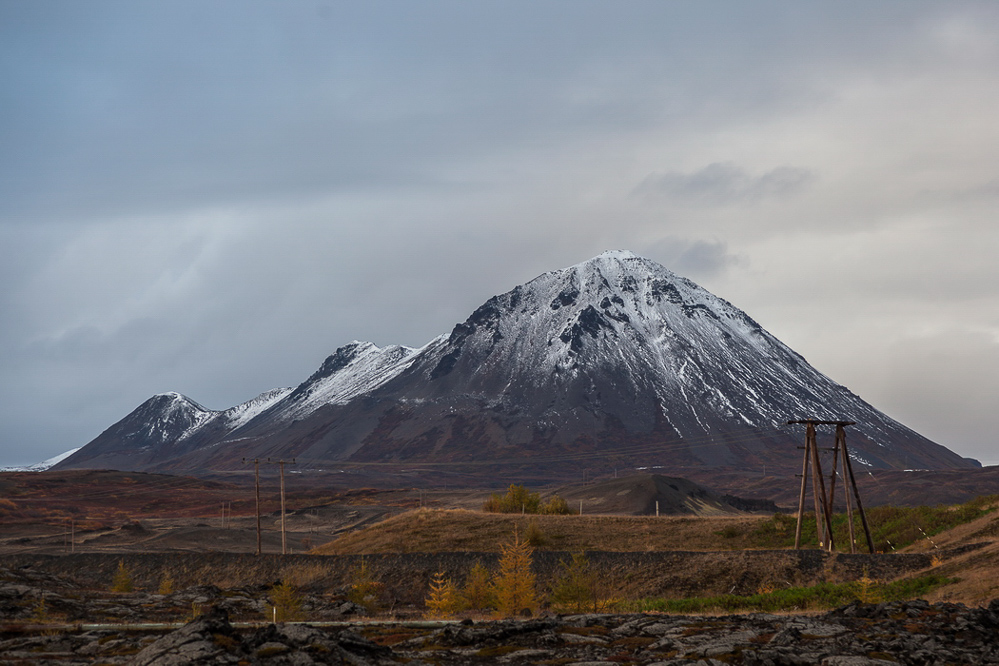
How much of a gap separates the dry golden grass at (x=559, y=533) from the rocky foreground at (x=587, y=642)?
29562 mm

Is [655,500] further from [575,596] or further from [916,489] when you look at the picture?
[575,596]

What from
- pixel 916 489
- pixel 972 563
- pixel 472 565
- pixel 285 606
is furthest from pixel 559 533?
pixel 916 489

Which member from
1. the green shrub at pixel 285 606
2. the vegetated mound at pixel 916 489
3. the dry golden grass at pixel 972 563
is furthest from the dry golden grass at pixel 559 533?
the vegetated mound at pixel 916 489

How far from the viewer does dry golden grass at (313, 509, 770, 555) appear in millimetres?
59500

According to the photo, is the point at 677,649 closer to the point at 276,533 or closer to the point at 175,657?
the point at 175,657

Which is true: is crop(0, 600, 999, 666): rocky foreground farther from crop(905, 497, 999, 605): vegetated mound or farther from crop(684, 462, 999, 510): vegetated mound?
crop(684, 462, 999, 510): vegetated mound

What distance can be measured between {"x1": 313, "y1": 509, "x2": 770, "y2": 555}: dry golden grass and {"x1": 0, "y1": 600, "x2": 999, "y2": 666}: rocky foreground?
29.6 meters

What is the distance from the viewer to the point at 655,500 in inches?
4592

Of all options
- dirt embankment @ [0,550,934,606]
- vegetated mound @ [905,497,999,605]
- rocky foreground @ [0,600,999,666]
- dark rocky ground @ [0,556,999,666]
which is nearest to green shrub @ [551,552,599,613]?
dirt embankment @ [0,550,934,606]

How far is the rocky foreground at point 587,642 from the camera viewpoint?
71.4ft

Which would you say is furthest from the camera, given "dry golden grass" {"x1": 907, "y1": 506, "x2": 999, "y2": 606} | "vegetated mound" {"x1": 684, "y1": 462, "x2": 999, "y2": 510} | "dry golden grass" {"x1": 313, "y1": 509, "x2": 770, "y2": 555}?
"vegetated mound" {"x1": 684, "y1": 462, "x2": 999, "y2": 510}

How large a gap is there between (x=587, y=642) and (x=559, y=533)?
35983mm

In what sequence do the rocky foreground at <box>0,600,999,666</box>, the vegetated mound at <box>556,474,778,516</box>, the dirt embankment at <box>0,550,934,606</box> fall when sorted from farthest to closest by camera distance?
the vegetated mound at <box>556,474,778,516</box> → the dirt embankment at <box>0,550,934,606</box> → the rocky foreground at <box>0,600,999,666</box>

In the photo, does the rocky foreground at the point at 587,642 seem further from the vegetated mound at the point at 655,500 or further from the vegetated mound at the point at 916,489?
the vegetated mound at the point at 916,489
